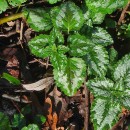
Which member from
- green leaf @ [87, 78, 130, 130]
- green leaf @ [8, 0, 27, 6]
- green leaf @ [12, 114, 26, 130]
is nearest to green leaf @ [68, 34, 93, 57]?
green leaf @ [87, 78, 130, 130]

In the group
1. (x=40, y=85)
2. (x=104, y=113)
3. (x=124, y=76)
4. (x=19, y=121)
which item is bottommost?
(x=19, y=121)

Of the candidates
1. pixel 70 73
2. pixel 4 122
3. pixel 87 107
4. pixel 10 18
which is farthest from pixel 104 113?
pixel 10 18

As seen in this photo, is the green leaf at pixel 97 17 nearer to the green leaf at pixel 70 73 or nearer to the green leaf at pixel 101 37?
the green leaf at pixel 101 37

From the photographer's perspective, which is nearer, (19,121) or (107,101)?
(107,101)

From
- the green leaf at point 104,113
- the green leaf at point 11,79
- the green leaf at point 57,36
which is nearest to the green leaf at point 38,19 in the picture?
the green leaf at point 57,36

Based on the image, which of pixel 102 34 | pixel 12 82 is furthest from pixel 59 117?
pixel 102 34

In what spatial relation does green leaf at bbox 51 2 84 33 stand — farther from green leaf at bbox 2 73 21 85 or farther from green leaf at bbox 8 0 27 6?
green leaf at bbox 2 73 21 85

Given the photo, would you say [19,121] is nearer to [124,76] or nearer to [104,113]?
[104,113]
